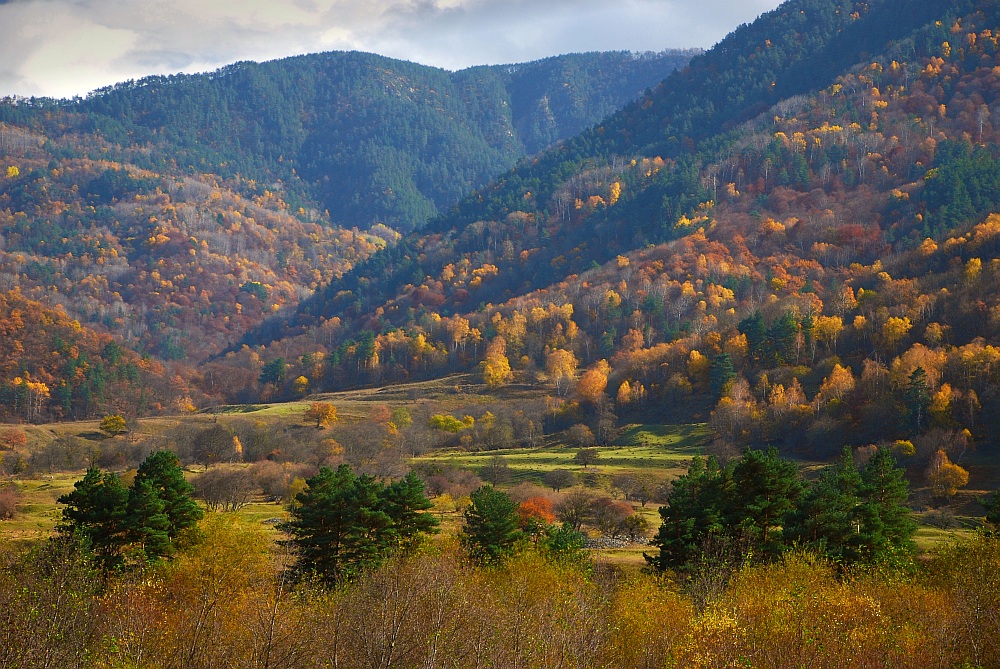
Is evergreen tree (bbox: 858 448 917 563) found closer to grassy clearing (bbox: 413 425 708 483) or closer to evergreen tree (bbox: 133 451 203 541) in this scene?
evergreen tree (bbox: 133 451 203 541)

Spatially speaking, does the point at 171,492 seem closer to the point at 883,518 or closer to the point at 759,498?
the point at 759,498

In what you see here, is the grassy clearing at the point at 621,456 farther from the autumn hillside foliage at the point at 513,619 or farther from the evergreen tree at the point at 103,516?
the autumn hillside foliage at the point at 513,619

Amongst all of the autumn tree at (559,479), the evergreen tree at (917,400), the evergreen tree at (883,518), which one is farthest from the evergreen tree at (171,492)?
the evergreen tree at (917,400)

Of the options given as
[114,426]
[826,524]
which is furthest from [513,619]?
[114,426]

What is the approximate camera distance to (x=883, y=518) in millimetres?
66438

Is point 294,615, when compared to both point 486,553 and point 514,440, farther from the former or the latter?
point 514,440

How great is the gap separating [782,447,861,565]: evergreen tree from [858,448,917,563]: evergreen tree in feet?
2.45

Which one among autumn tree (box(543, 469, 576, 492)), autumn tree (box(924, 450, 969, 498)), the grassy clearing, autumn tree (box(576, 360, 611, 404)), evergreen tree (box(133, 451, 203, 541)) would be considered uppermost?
autumn tree (box(576, 360, 611, 404))

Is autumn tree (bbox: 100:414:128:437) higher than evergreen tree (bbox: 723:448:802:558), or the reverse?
autumn tree (bbox: 100:414:128:437)

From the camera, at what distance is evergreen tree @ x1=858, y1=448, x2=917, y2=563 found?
6069cm

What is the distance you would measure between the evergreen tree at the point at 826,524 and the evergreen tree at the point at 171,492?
47385 millimetres

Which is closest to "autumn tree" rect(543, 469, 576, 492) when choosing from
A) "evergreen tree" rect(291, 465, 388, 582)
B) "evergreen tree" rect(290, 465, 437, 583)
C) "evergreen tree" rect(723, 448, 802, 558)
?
"evergreen tree" rect(290, 465, 437, 583)

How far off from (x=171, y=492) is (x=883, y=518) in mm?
56283

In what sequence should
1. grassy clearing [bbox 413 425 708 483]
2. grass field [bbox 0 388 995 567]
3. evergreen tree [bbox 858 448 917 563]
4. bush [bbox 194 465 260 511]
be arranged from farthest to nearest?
1. grassy clearing [bbox 413 425 708 483]
2. bush [bbox 194 465 260 511]
3. grass field [bbox 0 388 995 567]
4. evergreen tree [bbox 858 448 917 563]
